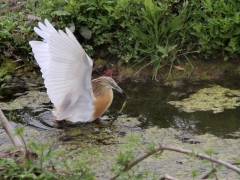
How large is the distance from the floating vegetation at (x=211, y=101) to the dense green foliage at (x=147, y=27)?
2.08 feet

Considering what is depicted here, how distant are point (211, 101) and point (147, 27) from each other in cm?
130

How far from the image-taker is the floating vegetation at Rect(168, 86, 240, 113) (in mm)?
5742

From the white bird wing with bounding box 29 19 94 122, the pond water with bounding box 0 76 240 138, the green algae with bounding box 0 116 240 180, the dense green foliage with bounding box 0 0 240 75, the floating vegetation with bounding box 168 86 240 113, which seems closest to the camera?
the green algae with bounding box 0 116 240 180

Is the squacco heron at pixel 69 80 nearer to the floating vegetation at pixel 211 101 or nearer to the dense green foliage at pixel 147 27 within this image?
the floating vegetation at pixel 211 101

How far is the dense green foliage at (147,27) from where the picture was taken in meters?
6.46

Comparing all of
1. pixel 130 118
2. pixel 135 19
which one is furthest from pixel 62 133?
pixel 135 19

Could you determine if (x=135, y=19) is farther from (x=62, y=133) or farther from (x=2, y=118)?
(x=2, y=118)

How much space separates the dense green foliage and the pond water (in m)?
0.38

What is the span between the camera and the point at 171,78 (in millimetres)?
6598

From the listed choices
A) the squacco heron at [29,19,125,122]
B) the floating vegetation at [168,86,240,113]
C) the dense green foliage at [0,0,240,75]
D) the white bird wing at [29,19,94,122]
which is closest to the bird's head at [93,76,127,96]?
the squacco heron at [29,19,125,122]

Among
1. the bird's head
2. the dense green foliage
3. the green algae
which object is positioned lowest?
the green algae

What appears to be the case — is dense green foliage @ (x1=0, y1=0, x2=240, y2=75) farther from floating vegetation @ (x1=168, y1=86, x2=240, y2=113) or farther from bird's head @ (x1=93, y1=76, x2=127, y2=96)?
bird's head @ (x1=93, y1=76, x2=127, y2=96)

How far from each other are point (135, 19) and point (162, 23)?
→ 380 mm

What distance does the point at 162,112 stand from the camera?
18.8 feet
